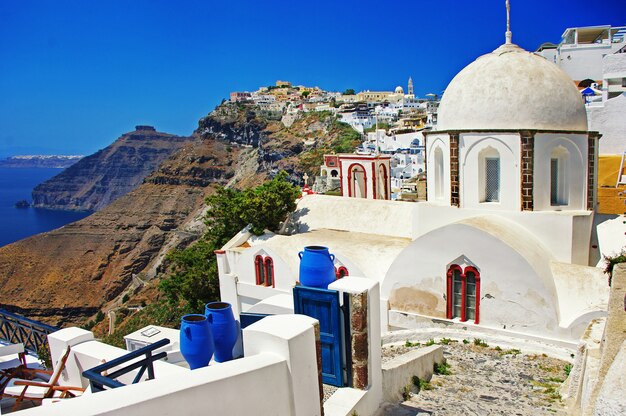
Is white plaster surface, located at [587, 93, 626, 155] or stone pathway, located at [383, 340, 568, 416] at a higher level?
white plaster surface, located at [587, 93, 626, 155]

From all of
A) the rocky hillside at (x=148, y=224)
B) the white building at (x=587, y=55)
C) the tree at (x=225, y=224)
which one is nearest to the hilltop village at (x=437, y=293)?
the tree at (x=225, y=224)

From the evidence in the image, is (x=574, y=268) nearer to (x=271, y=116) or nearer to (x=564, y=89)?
(x=564, y=89)

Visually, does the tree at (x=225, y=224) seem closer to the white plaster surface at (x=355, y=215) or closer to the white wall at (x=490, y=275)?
the white plaster surface at (x=355, y=215)

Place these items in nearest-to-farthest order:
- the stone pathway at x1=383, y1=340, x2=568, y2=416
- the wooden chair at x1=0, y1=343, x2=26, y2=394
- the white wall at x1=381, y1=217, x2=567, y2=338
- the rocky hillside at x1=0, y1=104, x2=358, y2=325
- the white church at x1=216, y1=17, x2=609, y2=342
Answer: the wooden chair at x1=0, y1=343, x2=26, y2=394
the stone pathway at x1=383, y1=340, x2=568, y2=416
the white wall at x1=381, y1=217, x2=567, y2=338
the white church at x1=216, y1=17, x2=609, y2=342
the rocky hillside at x1=0, y1=104, x2=358, y2=325

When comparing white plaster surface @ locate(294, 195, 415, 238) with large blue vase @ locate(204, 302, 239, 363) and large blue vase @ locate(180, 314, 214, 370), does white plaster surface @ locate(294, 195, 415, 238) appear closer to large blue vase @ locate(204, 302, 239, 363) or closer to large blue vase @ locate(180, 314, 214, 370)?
large blue vase @ locate(204, 302, 239, 363)

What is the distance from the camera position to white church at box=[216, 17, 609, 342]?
11.8m

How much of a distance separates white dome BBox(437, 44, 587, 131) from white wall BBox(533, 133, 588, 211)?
33cm

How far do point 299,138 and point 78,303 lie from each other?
50.9 metres

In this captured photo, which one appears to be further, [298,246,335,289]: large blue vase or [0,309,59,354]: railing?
[0,309,59,354]: railing

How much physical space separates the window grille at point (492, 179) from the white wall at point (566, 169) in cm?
96

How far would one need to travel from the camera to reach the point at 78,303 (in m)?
70.1

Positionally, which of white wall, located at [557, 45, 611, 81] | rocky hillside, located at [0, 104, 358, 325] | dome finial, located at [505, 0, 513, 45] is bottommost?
rocky hillside, located at [0, 104, 358, 325]

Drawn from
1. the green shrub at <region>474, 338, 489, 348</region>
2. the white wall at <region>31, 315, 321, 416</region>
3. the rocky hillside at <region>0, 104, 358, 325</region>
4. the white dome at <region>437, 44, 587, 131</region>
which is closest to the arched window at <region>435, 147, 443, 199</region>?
the white dome at <region>437, 44, 587, 131</region>

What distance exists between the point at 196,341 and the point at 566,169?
448 inches
